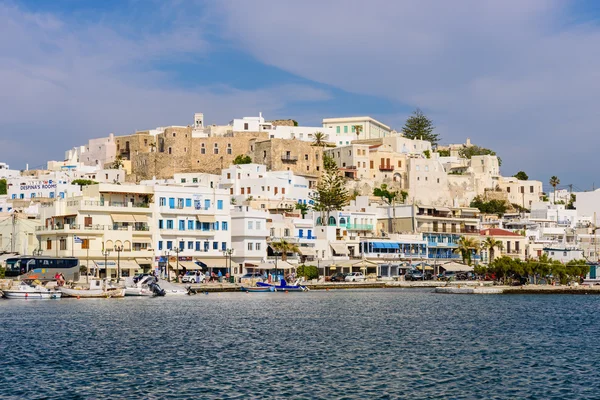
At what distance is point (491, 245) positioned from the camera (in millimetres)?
92500

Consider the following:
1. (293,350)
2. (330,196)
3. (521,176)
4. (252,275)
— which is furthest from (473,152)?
(293,350)

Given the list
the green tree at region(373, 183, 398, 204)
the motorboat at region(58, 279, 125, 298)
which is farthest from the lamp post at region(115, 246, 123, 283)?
the green tree at region(373, 183, 398, 204)

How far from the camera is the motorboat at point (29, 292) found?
62.4 metres

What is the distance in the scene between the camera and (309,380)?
29266mm

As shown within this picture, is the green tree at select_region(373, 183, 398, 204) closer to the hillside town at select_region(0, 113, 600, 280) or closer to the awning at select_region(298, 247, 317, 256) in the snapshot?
the hillside town at select_region(0, 113, 600, 280)

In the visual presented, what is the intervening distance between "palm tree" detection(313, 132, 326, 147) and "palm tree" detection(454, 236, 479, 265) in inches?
1247

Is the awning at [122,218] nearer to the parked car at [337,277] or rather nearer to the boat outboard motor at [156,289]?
the boat outboard motor at [156,289]

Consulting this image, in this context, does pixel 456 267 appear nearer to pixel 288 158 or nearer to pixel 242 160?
pixel 288 158

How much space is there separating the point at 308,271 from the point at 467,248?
2006cm

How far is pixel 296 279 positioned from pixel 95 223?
18.9 m

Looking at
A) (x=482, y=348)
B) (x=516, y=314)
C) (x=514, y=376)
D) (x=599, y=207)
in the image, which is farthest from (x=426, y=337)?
(x=599, y=207)

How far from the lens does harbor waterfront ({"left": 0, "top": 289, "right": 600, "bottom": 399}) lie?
27777mm

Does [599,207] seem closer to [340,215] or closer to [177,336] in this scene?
[340,215]

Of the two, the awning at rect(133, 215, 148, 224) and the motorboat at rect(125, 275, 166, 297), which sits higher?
the awning at rect(133, 215, 148, 224)
